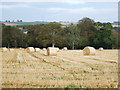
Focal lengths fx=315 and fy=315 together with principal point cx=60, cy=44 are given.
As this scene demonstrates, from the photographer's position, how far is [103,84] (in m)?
8.85

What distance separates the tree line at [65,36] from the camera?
64.6 meters

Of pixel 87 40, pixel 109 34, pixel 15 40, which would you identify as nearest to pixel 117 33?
pixel 109 34

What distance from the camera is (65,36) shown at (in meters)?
70.2

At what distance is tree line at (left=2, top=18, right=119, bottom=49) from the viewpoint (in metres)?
64.6

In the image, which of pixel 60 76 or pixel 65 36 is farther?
pixel 65 36

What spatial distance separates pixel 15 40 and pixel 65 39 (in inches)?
452

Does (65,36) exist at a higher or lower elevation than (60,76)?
lower

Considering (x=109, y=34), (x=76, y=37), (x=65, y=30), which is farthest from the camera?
(x=65, y=30)

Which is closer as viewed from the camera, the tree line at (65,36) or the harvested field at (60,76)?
the harvested field at (60,76)

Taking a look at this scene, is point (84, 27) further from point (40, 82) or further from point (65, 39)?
point (40, 82)

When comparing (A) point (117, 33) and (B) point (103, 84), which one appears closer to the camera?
(B) point (103, 84)

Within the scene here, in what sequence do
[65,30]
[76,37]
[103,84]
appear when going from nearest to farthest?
[103,84] → [76,37] → [65,30]

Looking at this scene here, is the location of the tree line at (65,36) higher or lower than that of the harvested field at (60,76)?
lower

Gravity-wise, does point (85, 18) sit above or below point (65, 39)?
above
